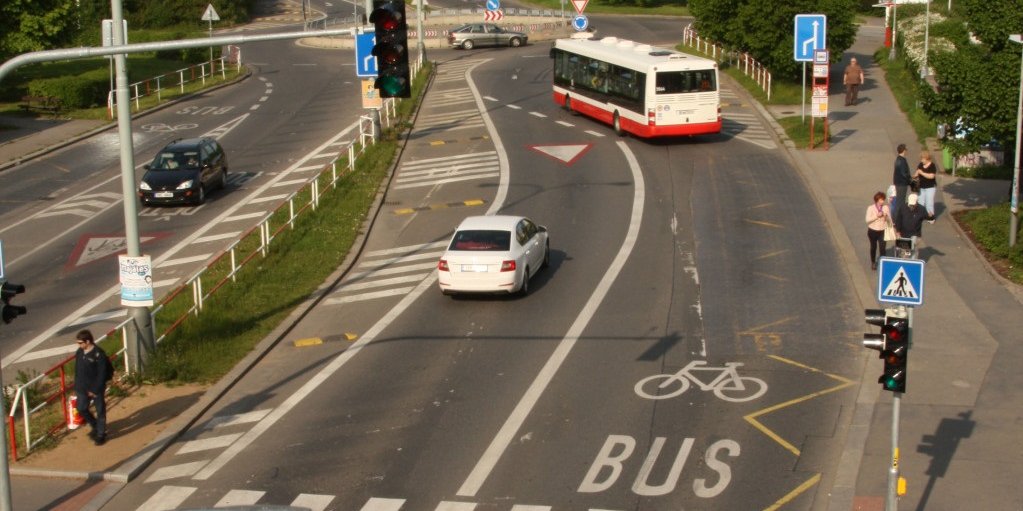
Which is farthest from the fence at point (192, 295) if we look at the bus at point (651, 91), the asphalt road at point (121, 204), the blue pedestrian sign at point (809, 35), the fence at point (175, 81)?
the fence at point (175, 81)

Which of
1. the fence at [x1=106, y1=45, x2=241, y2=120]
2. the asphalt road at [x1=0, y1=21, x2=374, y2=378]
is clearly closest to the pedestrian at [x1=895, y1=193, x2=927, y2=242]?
the asphalt road at [x1=0, y1=21, x2=374, y2=378]

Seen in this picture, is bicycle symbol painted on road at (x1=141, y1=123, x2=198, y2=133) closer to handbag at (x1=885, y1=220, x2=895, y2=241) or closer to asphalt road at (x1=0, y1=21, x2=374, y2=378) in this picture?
asphalt road at (x1=0, y1=21, x2=374, y2=378)

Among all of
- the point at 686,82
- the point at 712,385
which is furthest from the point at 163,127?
the point at 712,385

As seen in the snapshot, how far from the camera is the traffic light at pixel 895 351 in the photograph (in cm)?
1423

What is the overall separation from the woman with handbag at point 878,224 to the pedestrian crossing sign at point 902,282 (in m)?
11.3

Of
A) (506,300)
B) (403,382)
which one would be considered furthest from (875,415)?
(506,300)

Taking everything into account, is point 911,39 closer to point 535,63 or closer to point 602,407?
point 535,63

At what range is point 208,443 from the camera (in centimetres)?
1803

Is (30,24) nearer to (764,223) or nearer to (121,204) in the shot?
(121,204)

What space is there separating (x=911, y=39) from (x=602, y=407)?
37.8m

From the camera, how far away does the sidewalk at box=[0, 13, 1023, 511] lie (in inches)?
618

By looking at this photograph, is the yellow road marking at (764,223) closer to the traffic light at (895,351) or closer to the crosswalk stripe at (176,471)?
the traffic light at (895,351)

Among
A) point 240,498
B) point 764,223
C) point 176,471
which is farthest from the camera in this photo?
point 764,223

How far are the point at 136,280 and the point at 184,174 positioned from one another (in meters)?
15.5
